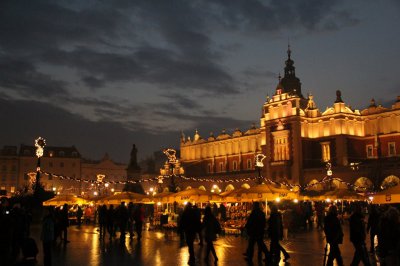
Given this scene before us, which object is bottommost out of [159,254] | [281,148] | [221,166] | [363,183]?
[159,254]

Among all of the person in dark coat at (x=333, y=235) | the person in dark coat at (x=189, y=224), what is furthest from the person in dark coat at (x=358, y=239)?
the person in dark coat at (x=189, y=224)

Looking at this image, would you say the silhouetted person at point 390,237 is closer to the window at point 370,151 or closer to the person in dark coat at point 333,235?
the person in dark coat at point 333,235

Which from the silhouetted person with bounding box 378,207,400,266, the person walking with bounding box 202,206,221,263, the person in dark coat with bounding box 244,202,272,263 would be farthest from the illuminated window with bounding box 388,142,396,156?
the silhouetted person with bounding box 378,207,400,266

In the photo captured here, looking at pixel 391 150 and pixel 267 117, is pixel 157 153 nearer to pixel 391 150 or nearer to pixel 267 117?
pixel 267 117

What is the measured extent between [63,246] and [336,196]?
74.8 feet

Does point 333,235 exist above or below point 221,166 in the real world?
below

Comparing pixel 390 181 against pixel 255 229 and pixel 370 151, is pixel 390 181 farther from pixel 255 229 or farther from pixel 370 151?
pixel 255 229

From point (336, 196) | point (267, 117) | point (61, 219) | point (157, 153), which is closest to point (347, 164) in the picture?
point (267, 117)

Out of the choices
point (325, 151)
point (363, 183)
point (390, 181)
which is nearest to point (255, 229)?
point (390, 181)

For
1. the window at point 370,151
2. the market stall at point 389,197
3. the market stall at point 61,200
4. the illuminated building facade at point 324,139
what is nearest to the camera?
the market stall at point 389,197

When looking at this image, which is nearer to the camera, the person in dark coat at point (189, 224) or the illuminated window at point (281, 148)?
the person in dark coat at point (189, 224)

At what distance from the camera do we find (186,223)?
16.7 m

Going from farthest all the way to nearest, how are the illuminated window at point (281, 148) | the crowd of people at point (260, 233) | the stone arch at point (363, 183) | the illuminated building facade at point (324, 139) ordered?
the illuminated window at point (281, 148)
the illuminated building facade at point (324, 139)
the stone arch at point (363, 183)
the crowd of people at point (260, 233)

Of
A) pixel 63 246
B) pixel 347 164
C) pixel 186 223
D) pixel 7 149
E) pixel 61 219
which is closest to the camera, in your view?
pixel 186 223
